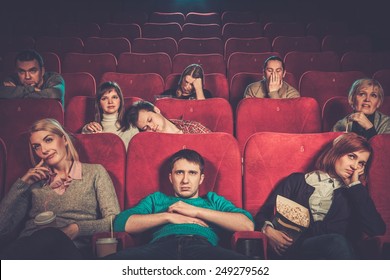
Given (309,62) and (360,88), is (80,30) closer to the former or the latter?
(309,62)

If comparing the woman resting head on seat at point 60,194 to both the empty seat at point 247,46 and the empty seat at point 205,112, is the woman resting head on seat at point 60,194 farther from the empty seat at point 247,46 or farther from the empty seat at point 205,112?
the empty seat at point 247,46

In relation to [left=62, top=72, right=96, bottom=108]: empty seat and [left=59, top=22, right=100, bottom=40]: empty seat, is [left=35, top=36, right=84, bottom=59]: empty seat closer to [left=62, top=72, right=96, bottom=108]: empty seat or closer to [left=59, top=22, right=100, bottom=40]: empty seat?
[left=59, top=22, right=100, bottom=40]: empty seat

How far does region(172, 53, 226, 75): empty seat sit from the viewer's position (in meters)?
1.34

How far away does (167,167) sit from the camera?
705 mm

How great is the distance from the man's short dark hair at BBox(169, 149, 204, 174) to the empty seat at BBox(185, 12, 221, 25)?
1329 mm

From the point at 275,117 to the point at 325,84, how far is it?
290 mm

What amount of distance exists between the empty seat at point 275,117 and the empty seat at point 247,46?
2.05 ft

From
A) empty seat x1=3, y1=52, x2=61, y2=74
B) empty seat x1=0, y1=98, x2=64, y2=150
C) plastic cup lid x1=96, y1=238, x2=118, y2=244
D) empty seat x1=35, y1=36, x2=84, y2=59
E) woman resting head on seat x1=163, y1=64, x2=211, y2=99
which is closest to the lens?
plastic cup lid x1=96, y1=238, x2=118, y2=244

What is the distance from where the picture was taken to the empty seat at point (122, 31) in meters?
1.71

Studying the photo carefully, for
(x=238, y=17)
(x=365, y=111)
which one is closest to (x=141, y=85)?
(x=365, y=111)

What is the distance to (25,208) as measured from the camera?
664 millimetres

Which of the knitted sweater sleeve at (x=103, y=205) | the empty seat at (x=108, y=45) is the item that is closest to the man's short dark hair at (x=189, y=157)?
the knitted sweater sleeve at (x=103, y=205)

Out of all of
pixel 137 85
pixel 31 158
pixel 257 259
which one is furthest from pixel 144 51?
pixel 257 259

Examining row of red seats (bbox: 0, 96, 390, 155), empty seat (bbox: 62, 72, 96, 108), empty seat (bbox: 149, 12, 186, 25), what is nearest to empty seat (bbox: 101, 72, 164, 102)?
empty seat (bbox: 62, 72, 96, 108)
